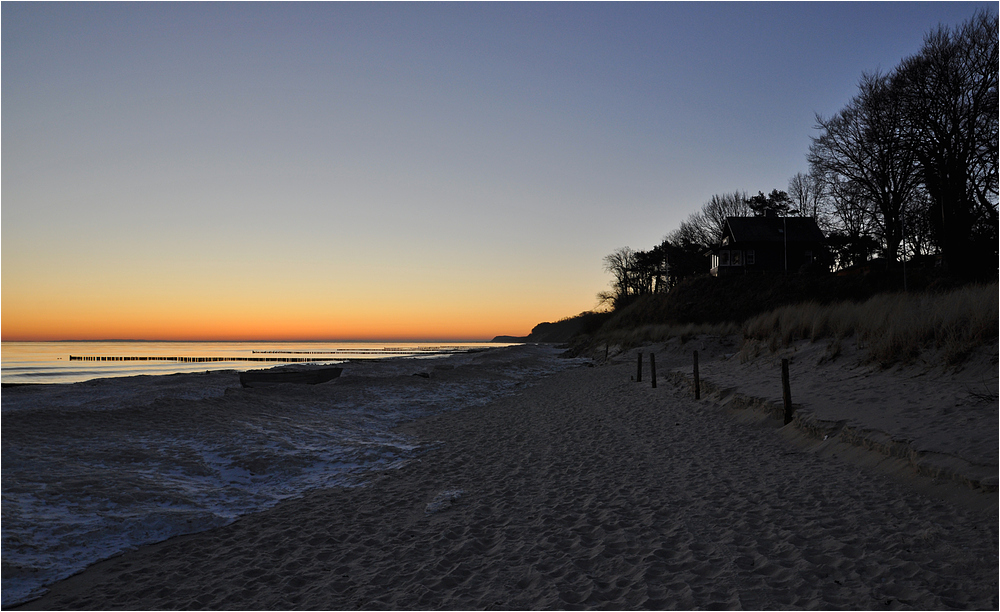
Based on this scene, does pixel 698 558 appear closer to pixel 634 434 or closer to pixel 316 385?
pixel 634 434

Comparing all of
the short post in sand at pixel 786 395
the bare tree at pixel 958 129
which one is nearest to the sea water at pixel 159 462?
the short post in sand at pixel 786 395

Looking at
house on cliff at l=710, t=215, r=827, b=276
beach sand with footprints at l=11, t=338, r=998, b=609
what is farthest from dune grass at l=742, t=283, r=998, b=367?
house on cliff at l=710, t=215, r=827, b=276

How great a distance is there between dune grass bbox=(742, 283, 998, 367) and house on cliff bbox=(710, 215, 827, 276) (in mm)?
38617

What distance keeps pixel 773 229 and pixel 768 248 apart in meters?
2.32

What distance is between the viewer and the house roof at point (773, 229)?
5594 centimetres

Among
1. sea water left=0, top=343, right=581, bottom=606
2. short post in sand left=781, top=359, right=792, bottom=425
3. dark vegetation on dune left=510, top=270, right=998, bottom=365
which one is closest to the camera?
sea water left=0, top=343, right=581, bottom=606

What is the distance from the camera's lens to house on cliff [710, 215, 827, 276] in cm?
5594

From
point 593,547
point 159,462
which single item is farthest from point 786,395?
point 159,462

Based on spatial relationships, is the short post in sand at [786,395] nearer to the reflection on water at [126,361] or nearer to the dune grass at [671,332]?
the dune grass at [671,332]

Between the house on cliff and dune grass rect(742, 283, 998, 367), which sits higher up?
the house on cliff

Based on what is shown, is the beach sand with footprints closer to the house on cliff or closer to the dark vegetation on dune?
the dark vegetation on dune

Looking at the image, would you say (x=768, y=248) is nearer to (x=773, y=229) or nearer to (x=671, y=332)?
(x=773, y=229)

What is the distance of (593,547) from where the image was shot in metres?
6.02

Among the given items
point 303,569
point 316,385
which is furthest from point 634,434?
point 316,385
